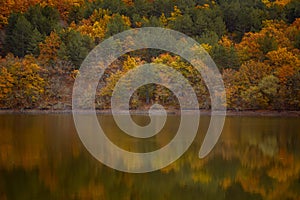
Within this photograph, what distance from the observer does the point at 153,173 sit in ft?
67.8

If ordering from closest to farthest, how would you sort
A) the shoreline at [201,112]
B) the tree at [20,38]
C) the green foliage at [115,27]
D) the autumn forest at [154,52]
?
the shoreline at [201,112], the autumn forest at [154,52], the tree at [20,38], the green foliage at [115,27]

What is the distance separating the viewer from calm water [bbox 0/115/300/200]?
56.4 ft

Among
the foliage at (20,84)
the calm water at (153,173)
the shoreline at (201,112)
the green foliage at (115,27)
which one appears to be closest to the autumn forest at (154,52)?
the green foliage at (115,27)

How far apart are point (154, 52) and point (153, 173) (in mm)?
52271

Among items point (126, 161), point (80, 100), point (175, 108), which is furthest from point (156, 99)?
point (126, 161)

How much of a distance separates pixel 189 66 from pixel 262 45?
1206 cm

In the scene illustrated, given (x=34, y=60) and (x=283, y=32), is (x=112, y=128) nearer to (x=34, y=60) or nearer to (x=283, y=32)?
(x=34, y=60)

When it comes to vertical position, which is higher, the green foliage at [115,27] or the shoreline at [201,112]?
the green foliage at [115,27]

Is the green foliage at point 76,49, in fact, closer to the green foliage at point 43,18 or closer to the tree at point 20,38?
the tree at point 20,38

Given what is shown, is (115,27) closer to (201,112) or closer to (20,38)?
(20,38)

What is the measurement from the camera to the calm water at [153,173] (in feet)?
56.4

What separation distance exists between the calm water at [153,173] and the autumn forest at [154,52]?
2932 centimetres

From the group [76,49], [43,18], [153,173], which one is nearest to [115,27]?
[76,49]

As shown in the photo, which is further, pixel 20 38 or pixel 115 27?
pixel 115 27
